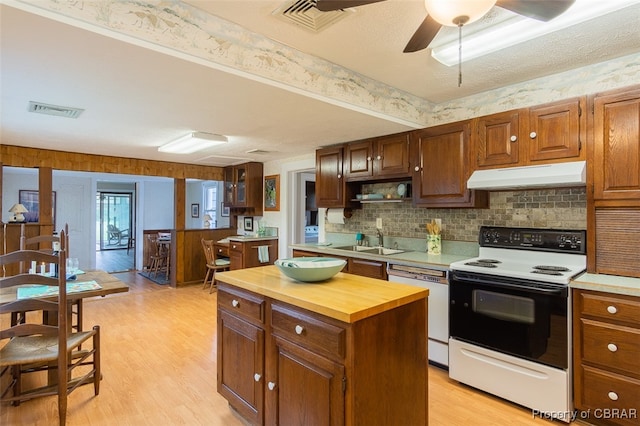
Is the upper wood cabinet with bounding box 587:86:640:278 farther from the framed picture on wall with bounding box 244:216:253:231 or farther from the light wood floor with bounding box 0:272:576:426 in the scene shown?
the framed picture on wall with bounding box 244:216:253:231

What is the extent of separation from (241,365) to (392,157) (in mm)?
2481

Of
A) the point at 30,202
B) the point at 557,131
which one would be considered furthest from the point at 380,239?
the point at 30,202

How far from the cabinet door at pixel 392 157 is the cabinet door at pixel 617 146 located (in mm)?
1503

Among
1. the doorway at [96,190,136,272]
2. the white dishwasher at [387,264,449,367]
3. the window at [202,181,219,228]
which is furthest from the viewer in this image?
the doorway at [96,190,136,272]

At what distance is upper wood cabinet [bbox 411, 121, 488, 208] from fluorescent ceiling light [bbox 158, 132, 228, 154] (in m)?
2.17

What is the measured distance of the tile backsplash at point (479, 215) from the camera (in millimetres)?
2596

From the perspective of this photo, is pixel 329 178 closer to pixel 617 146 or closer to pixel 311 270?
pixel 311 270

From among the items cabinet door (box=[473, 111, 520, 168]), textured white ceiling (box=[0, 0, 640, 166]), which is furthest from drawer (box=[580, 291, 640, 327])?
textured white ceiling (box=[0, 0, 640, 166])

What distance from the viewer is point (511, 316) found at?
2270 millimetres

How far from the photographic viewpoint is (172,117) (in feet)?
9.86

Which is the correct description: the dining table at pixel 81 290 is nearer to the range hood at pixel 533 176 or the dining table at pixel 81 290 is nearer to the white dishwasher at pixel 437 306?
the white dishwasher at pixel 437 306

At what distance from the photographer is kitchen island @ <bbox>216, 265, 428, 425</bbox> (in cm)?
138

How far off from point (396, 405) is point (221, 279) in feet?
4.06

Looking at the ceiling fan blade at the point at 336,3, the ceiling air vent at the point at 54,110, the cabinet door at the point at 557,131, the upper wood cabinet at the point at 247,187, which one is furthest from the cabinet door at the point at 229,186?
the ceiling fan blade at the point at 336,3
